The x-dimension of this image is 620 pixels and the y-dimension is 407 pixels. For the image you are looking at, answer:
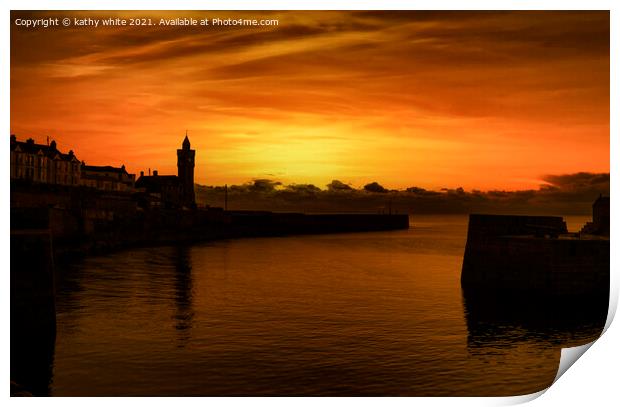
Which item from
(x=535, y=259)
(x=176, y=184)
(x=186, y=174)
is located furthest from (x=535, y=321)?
(x=176, y=184)

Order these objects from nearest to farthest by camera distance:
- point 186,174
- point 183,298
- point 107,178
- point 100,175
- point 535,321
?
point 535,321 < point 183,298 < point 100,175 < point 107,178 < point 186,174

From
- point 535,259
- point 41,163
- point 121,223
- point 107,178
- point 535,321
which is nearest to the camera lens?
point 535,321

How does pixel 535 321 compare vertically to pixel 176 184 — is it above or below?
below

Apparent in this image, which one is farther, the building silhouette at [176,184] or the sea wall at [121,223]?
the building silhouette at [176,184]

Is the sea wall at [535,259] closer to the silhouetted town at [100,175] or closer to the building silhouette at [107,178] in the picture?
the silhouetted town at [100,175]

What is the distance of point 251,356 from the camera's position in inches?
501

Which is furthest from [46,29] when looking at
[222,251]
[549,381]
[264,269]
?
[222,251]

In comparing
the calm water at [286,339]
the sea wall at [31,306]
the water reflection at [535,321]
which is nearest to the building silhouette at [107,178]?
the calm water at [286,339]

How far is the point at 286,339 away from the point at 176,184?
2037 inches

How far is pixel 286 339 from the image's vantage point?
47.4 ft

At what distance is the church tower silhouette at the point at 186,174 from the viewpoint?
190 ft

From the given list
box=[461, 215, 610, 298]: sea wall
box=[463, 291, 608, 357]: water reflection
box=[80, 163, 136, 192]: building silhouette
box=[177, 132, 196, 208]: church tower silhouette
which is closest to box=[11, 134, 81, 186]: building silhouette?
box=[80, 163, 136, 192]: building silhouette

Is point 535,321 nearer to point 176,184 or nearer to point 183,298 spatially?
point 183,298

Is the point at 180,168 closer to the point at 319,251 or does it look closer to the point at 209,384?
the point at 319,251
